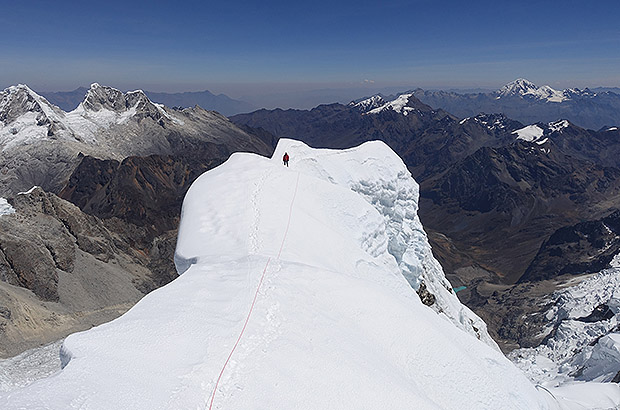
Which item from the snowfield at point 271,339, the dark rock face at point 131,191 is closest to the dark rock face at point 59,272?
the dark rock face at point 131,191

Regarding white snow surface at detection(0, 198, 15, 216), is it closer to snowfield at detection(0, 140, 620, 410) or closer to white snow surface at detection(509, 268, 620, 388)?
snowfield at detection(0, 140, 620, 410)

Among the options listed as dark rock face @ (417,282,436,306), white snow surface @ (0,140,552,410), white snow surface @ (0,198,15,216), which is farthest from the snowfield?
white snow surface @ (0,198,15,216)

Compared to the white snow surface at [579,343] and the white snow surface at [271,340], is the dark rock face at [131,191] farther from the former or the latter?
the white snow surface at [271,340]

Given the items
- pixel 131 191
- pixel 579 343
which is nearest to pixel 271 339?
pixel 579 343

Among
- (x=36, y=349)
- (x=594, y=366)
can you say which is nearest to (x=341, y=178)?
(x=36, y=349)

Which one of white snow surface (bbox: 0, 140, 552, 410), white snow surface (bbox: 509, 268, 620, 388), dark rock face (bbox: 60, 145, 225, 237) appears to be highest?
white snow surface (bbox: 0, 140, 552, 410)

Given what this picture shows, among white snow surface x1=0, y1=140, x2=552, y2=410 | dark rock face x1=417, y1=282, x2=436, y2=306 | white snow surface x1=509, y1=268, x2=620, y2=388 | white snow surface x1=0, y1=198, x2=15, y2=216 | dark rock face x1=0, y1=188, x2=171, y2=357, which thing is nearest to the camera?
white snow surface x1=0, y1=140, x2=552, y2=410
